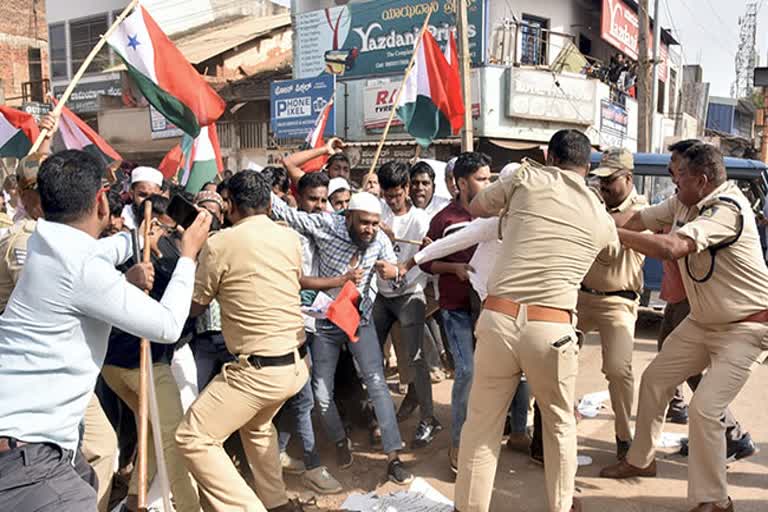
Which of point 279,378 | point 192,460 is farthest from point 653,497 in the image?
point 192,460

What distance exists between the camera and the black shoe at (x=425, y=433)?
4.62m

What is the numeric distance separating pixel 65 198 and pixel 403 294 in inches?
111

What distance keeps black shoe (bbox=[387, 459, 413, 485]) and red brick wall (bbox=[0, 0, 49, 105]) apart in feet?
79.6

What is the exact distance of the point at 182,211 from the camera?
305 cm

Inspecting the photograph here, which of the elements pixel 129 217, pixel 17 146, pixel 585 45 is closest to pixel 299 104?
pixel 585 45

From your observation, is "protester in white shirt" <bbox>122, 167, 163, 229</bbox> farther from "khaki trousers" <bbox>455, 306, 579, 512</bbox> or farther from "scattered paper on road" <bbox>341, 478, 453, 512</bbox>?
"khaki trousers" <bbox>455, 306, 579, 512</bbox>

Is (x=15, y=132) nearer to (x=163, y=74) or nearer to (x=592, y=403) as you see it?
(x=163, y=74)

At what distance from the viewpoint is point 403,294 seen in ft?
15.4

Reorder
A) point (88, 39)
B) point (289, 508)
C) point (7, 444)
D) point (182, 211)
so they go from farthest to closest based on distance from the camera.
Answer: point (88, 39) < point (289, 508) < point (182, 211) < point (7, 444)

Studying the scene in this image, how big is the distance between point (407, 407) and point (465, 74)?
4445 mm

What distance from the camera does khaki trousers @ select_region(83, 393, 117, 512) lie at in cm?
326

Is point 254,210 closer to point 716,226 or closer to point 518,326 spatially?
point 518,326

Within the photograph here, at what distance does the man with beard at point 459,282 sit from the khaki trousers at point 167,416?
167 cm

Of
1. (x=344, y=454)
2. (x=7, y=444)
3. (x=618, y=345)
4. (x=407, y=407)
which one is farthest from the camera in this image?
(x=407, y=407)
